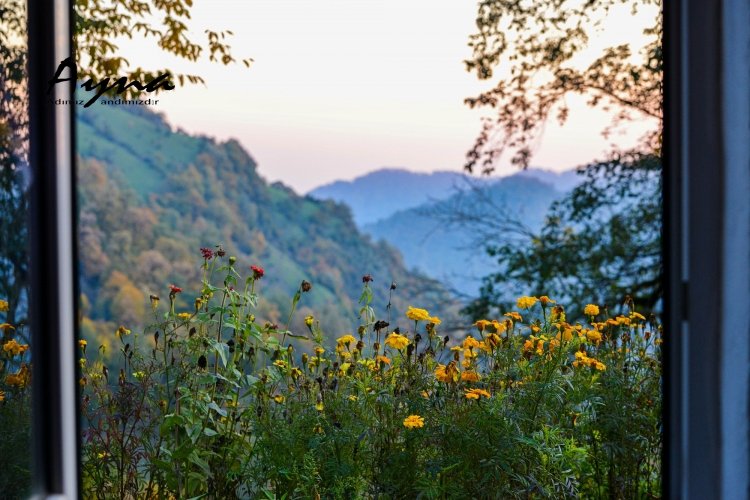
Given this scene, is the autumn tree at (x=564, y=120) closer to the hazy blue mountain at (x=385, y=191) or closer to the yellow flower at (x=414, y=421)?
the hazy blue mountain at (x=385, y=191)

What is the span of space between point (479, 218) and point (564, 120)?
67cm

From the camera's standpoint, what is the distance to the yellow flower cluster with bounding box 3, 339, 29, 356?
65.2 inches

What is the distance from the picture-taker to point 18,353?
167 centimetres

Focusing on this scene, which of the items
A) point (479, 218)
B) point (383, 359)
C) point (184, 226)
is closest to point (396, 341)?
point (383, 359)

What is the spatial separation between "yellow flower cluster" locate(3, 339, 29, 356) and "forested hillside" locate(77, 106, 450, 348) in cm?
314

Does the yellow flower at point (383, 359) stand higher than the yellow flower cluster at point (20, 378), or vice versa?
the yellow flower at point (383, 359)

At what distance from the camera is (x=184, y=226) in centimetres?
508

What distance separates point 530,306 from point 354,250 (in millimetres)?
2697

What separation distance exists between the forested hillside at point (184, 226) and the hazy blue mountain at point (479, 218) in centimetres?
53

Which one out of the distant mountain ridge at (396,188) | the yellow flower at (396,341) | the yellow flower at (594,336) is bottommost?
the yellow flower at (396,341)

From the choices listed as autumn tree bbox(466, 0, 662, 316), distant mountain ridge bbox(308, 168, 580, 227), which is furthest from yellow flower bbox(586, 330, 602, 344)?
distant mountain ridge bbox(308, 168, 580, 227)

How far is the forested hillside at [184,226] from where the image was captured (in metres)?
4.89

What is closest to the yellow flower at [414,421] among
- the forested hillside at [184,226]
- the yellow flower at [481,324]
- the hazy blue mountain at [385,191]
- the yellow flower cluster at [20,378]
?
the yellow flower at [481,324]

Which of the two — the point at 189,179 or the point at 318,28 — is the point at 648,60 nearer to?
the point at 318,28
